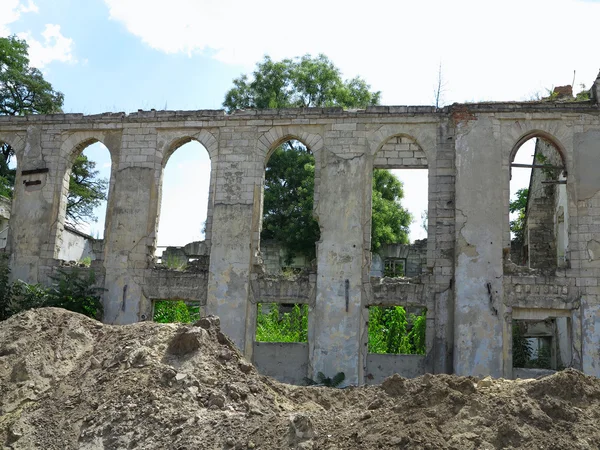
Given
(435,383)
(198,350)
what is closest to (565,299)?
(435,383)

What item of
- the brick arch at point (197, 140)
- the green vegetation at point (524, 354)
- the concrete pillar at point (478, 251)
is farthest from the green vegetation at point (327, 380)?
the brick arch at point (197, 140)

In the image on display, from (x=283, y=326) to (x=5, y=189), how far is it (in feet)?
42.0

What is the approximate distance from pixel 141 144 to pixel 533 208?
11.0 m

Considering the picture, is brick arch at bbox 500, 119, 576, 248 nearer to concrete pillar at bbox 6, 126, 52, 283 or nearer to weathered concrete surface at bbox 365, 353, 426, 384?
weathered concrete surface at bbox 365, 353, 426, 384

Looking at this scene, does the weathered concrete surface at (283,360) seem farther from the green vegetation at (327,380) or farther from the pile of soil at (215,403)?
the pile of soil at (215,403)

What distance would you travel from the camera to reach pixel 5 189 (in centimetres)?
2581

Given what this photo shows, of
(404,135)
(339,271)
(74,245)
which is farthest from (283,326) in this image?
(74,245)

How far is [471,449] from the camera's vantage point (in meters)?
6.64

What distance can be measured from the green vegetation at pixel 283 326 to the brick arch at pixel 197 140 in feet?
16.3

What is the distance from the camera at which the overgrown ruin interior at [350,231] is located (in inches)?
567

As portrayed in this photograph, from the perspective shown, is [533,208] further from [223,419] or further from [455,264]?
[223,419]

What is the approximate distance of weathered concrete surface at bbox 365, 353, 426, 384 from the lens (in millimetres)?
14562

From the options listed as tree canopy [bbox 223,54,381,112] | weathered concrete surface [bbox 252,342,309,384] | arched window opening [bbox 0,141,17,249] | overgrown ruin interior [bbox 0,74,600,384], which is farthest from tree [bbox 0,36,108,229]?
weathered concrete surface [bbox 252,342,309,384]

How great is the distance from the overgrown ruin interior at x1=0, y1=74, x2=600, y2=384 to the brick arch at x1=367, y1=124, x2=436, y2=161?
1.2 inches
